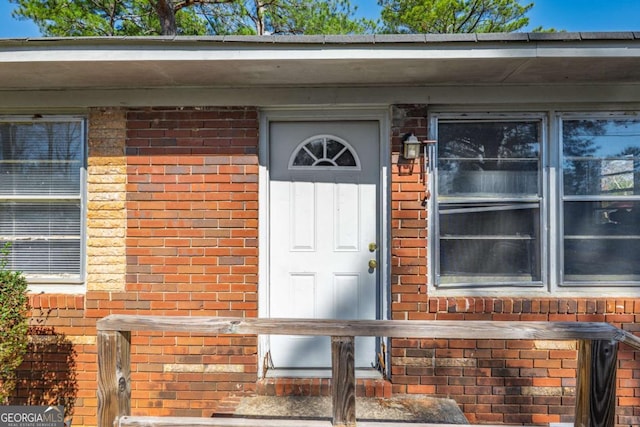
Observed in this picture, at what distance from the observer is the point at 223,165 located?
301 cm

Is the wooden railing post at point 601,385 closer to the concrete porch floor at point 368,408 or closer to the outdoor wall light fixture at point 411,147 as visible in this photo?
the concrete porch floor at point 368,408

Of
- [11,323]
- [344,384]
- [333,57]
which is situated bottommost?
[344,384]

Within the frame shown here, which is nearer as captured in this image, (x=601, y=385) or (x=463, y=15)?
(x=601, y=385)

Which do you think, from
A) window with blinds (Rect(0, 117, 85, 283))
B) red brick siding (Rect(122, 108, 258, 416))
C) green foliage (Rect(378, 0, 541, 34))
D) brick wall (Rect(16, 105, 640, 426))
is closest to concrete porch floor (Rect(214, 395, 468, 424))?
brick wall (Rect(16, 105, 640, 426))

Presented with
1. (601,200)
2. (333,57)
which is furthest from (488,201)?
(333,57)

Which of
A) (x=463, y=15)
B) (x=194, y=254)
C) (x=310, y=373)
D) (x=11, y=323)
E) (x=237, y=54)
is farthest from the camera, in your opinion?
(x=463, y=15)

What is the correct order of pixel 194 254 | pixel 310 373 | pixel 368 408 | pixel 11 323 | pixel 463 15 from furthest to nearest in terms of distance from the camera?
1. pixel 463 15
2. pixel 310 373
3. pixel 194 254
4. pixel 368 408
5. pixel 11 323

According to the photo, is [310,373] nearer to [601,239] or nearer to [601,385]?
[601,385]

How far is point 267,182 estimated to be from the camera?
3.13m

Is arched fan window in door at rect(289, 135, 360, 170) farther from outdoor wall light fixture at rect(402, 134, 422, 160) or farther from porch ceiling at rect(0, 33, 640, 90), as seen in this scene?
porch ceiling at rect(0, 33, 640, 90)

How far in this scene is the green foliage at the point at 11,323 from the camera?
102 inches

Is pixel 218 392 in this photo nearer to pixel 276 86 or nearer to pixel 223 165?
pixel 223 165

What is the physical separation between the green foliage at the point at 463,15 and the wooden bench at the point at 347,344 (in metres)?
8.67

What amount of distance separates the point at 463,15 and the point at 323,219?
833 centimetres
